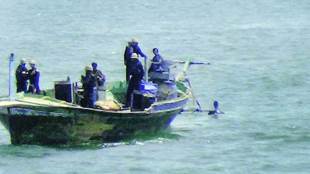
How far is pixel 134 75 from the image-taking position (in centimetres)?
3192

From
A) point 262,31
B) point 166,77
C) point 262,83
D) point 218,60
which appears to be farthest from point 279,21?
point 166,77

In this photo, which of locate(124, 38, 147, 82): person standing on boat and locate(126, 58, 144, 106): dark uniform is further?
locate(124, 38, 147, 82): person standing on boat

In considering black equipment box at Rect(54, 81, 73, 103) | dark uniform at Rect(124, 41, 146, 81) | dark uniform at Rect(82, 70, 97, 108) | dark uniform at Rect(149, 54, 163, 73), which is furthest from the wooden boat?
dark uniform at Rect(149, 54, 163, 73)

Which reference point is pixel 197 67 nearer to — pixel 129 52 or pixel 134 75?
pixel 129 52

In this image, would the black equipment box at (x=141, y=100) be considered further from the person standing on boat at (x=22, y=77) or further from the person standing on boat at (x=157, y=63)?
the person standing on boat at (x=22, y=77)

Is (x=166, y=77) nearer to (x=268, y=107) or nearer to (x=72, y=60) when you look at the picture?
(x=268, y=107)

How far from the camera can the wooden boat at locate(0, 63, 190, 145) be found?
96.0ft

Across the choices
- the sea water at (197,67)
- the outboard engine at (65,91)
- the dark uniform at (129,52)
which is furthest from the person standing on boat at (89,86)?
the dark uniform at (129,52)

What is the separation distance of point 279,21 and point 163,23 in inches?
296

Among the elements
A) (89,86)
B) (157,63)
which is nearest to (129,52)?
(157,63)

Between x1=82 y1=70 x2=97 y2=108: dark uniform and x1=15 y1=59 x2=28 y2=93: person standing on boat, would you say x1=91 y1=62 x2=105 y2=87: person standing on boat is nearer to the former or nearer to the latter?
x1=82 y1=70 x2=97 y2=108: dark uniform

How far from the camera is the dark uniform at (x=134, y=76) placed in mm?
31781

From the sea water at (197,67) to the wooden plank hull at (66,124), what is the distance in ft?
1.09

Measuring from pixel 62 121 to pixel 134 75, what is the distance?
3.21 meters
